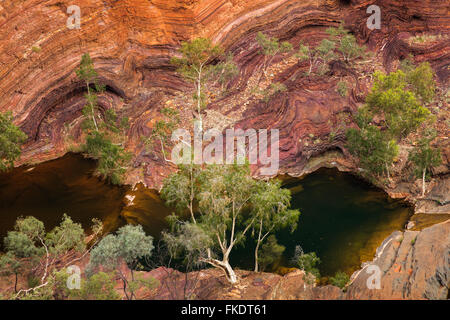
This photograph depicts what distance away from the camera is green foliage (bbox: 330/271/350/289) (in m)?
21.3

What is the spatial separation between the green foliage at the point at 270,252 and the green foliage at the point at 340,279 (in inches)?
126

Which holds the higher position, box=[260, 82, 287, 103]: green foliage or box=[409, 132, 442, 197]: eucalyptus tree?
box=[260, 82, 287, 103]: green foliage

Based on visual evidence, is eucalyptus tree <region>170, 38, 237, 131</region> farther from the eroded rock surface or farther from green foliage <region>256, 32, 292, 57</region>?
Result: the eroded rock surface

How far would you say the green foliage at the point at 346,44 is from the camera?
40.2m

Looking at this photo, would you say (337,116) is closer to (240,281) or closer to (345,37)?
(345,37)

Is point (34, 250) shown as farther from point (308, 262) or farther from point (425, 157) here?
point (425, 157)

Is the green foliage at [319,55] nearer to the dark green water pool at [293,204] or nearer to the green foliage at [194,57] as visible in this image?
the green foliage at [194,57]

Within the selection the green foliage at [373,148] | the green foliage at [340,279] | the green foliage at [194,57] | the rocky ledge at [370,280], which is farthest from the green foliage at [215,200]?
the green foliage at [194,57]

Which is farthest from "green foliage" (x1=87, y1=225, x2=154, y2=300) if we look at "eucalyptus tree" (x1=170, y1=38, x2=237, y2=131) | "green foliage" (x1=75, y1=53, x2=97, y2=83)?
"green foliage" (x1=75, y1=53, x2=97, y2=83)

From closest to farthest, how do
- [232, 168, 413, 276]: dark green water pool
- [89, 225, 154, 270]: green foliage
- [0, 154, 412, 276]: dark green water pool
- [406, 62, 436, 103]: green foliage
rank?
[89, 225, 154, 270]: green foliage
[232, 168, 413, 276]: dark green water pool
[0, 154, 412, 276]: dark green water pool
[406, 62, 436, 103]: green foliage

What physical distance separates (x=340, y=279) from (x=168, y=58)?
2602cm

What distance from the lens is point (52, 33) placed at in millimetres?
35031

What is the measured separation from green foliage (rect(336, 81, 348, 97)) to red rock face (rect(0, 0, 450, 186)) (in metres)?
0.50

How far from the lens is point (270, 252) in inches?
948
